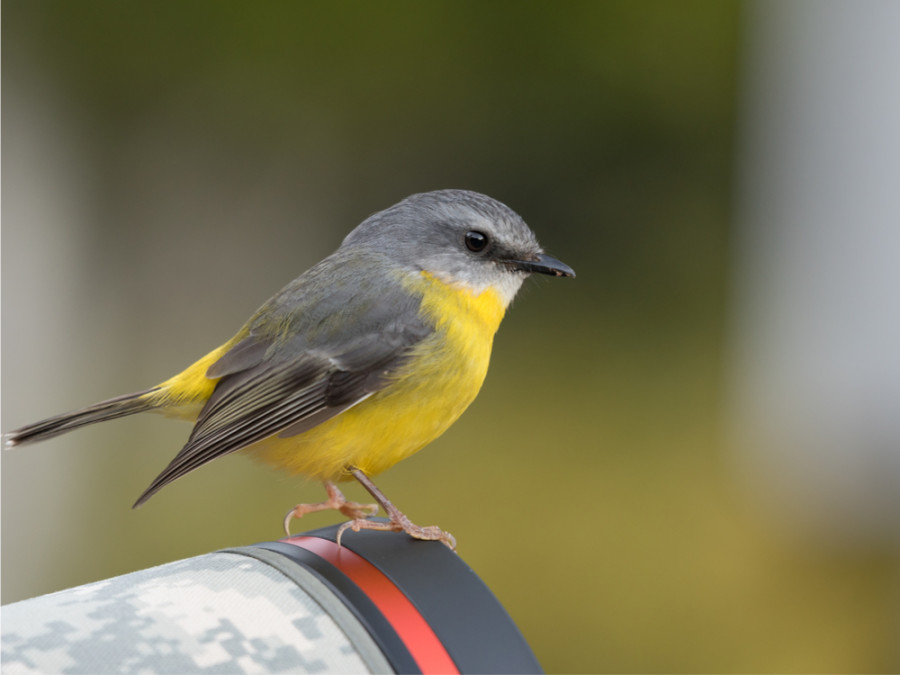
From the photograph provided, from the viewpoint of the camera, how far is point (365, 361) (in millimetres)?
1408

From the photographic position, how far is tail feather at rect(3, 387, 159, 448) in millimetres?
1474

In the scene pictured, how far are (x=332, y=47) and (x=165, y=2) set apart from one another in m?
0.65

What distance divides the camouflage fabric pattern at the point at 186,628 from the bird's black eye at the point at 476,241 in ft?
2.21

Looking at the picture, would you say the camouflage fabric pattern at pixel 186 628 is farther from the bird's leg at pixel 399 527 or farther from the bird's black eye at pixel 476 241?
the bird's black eye at pixel 476 241

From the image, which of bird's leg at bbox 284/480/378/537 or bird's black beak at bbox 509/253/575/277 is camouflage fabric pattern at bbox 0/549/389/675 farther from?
bird's black beak at bbox 509/253/575/277

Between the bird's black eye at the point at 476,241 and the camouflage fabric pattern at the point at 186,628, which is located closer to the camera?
the camouflage fabric pattern at the point at 186,628

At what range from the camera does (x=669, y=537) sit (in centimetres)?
364

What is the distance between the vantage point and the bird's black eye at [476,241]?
154cm

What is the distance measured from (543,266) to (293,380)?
1.42 ft

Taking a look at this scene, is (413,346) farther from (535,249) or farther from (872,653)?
(872,653)

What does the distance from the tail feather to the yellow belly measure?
0.66 feet

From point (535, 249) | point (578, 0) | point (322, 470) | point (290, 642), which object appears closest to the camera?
point (290, 642)

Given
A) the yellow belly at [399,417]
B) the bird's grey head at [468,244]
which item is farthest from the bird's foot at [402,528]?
the bird's grey head at [468,244]

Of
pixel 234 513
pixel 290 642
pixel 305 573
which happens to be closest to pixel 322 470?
pixel 305 573
